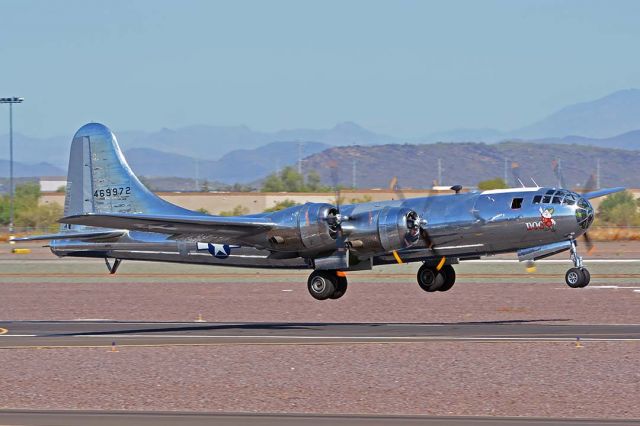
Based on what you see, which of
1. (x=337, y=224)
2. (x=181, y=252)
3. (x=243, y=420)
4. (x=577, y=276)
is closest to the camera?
(x=243, y=420)

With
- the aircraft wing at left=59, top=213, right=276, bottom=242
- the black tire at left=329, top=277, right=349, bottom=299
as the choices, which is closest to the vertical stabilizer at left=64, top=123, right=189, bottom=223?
the aircraft wing at left=59, top=213, right=276, bottom=242

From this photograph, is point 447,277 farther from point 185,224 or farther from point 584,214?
point 185,224

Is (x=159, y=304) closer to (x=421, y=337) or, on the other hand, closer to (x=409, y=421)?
(x=421, y=337)

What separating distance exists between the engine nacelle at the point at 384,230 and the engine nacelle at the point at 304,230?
789mm

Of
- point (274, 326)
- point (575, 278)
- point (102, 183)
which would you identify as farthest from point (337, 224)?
point (102, 183)

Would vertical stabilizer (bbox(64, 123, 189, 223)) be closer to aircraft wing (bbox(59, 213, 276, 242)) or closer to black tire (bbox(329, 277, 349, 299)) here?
aircraft wing (bbox(59, 213, 276, 242))

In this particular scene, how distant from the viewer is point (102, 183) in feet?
142

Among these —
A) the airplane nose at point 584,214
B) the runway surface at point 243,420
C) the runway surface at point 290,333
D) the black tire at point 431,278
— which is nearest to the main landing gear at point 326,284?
the runway surface at point 290,333

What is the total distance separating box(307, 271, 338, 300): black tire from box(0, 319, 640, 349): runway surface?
3.82ft

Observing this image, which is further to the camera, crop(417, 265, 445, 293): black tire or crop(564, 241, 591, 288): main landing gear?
crop(417, 265, 445, 293): black tire

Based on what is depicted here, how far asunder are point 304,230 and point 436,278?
567 cm

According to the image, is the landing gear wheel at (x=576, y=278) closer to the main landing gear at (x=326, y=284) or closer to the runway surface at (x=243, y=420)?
the main landing gear at (x=326, y=284)

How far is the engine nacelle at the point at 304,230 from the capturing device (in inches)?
1465

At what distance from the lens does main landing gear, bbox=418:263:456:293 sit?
3959cm
